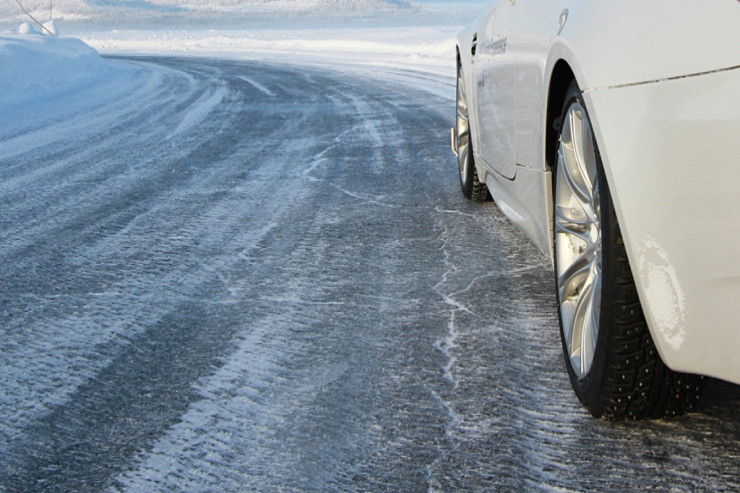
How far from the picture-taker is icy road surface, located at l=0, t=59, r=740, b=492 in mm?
2146

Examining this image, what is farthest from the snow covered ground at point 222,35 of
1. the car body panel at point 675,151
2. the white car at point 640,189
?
the car body panel at point 675,151

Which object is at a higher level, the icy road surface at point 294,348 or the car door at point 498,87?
the car door at point 498,87

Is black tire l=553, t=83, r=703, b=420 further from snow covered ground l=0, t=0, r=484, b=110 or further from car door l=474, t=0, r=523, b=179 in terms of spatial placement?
snow covered ground l=0, t=0, r=484, b=110

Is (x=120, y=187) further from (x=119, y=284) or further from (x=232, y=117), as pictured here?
(x=232, y=117)

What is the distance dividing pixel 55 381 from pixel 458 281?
5.24 feet

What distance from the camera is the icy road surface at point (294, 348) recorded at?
84.5 inches

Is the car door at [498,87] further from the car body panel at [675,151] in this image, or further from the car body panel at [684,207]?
the car body panel at [684,207]

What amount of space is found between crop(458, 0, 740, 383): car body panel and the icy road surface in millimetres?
380

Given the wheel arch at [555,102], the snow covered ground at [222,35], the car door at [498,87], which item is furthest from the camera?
the snow covered ground at [222,35]

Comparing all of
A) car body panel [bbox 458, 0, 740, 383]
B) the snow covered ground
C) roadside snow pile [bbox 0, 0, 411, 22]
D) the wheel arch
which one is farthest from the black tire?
roadside snow pile [bbox 0, 0, 411, 22]

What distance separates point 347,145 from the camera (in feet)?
24.6

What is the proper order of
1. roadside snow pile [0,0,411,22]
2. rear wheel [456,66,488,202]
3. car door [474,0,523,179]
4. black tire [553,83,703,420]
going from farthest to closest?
roadside snow pile [0,0,411,22] < rear wheel [456,66,488,202] < car door [474,0,523,179] < black tire [553,83,703,420]

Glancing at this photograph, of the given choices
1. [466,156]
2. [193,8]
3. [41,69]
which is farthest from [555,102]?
[193,8]

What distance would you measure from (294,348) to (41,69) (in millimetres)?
14593
